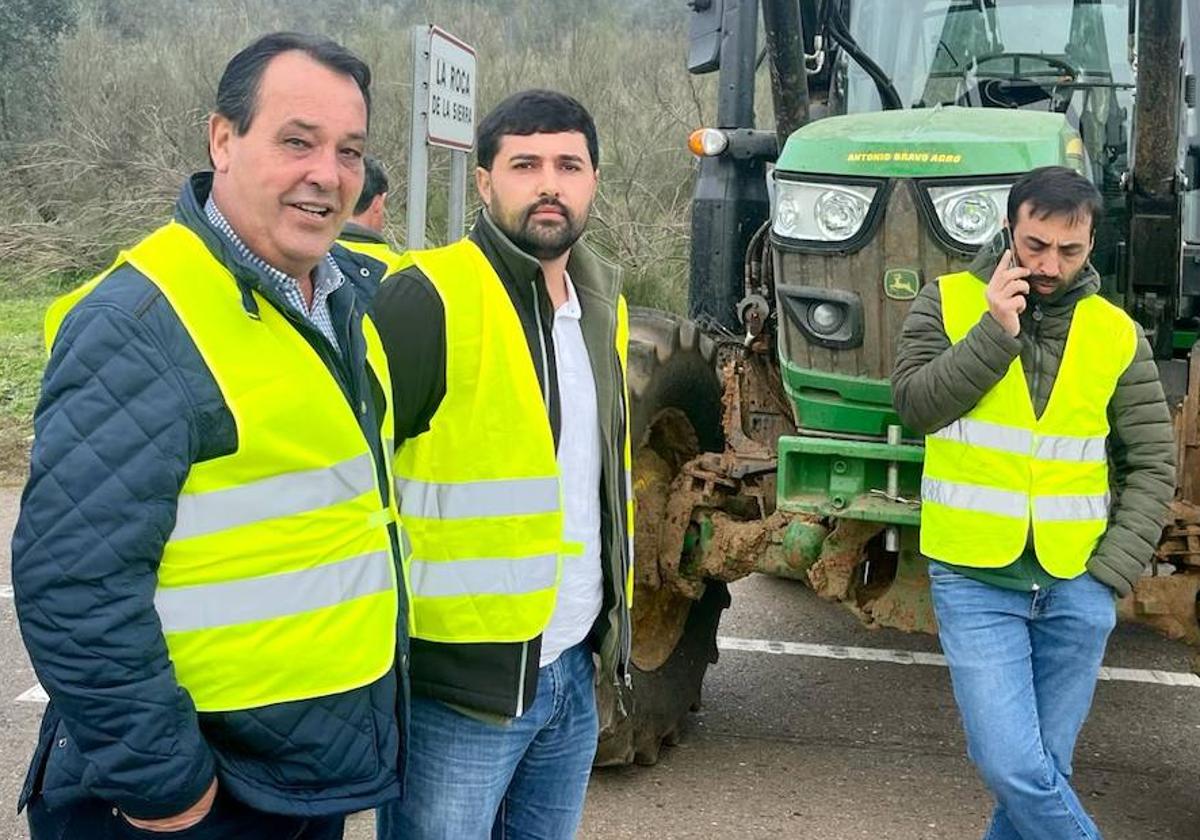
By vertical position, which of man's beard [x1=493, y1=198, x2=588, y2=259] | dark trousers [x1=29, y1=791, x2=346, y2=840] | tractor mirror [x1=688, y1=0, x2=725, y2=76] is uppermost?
tractor mirror [x1=688, y1=0, x2=725, y2=76]

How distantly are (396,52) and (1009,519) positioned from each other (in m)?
18.7

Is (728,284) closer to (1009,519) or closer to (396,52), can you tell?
(1009,519)

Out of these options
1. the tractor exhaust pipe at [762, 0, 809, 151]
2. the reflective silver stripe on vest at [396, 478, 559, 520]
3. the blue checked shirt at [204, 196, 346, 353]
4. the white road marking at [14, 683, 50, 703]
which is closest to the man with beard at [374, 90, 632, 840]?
the reflective silver stripe on vest at [396, 478, 559, 520]

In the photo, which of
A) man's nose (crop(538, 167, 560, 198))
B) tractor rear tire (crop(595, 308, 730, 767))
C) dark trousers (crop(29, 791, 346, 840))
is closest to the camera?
dark trousers (crop(29, 791, 346, 840))

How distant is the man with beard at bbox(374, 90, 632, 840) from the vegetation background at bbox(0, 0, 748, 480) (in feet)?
33.1

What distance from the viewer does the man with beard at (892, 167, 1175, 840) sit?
2906 mm

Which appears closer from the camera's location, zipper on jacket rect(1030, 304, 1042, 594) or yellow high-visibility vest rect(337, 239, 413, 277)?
yellow high-visibility vest rect(337, 239, 413, 277)

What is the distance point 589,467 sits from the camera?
8.05 ft

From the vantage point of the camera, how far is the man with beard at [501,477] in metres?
2.28

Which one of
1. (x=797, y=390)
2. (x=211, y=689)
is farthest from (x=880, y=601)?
(x=211, y=689)

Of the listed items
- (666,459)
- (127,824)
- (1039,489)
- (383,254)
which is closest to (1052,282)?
(1039,489)

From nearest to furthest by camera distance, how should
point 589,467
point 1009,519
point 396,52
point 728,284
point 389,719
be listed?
point 389,719 → point 589,467 → point 1009,519 → point 728,284 → point 396,52

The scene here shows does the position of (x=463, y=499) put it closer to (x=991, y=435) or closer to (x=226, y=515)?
(x=226, y=515)

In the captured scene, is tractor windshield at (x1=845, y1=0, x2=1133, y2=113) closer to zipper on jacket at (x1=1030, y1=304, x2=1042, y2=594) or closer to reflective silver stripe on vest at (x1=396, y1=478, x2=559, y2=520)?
zipper on jacket at (x1=1030, y1=304, x2=1042, y2=594)
